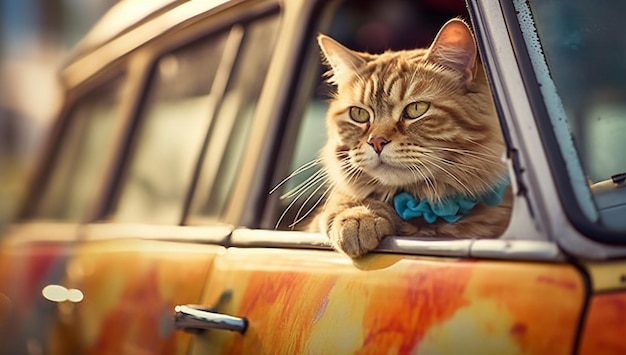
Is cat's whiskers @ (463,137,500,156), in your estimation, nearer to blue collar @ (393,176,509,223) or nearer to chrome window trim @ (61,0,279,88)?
blue collar @ (393,176,509,223)

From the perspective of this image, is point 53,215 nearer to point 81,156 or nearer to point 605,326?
point 81,156

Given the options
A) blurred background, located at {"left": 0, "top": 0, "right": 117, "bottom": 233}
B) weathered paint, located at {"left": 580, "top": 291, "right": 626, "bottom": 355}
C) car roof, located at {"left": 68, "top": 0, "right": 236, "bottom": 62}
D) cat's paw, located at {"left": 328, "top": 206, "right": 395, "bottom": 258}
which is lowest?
weathered paint, located at {"left": 580, "top": 291, "right": 626, "bottom": 355}

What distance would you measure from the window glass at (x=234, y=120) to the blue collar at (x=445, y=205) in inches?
33.5

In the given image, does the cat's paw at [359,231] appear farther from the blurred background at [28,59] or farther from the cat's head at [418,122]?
the blurred background at [28,59]

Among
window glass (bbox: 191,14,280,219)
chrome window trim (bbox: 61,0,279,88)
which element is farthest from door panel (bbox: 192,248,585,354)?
chrome window trim (bbox: 61,0,279,88)

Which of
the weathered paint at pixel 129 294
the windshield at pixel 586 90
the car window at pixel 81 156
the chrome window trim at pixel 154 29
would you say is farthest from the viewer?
the car window at pixel 81 156

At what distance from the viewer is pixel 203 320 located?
7.72 ft

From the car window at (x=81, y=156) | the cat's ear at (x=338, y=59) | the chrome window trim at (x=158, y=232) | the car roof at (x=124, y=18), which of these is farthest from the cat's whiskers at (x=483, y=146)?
the car window at (x=81, y=156)

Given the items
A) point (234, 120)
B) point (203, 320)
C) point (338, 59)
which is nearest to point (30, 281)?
point (234, 120)

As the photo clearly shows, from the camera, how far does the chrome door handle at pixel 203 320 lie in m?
2.28

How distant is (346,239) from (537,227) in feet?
1.74

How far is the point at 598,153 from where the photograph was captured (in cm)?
220

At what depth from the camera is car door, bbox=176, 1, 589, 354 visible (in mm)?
1604

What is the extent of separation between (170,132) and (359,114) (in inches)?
58.7
